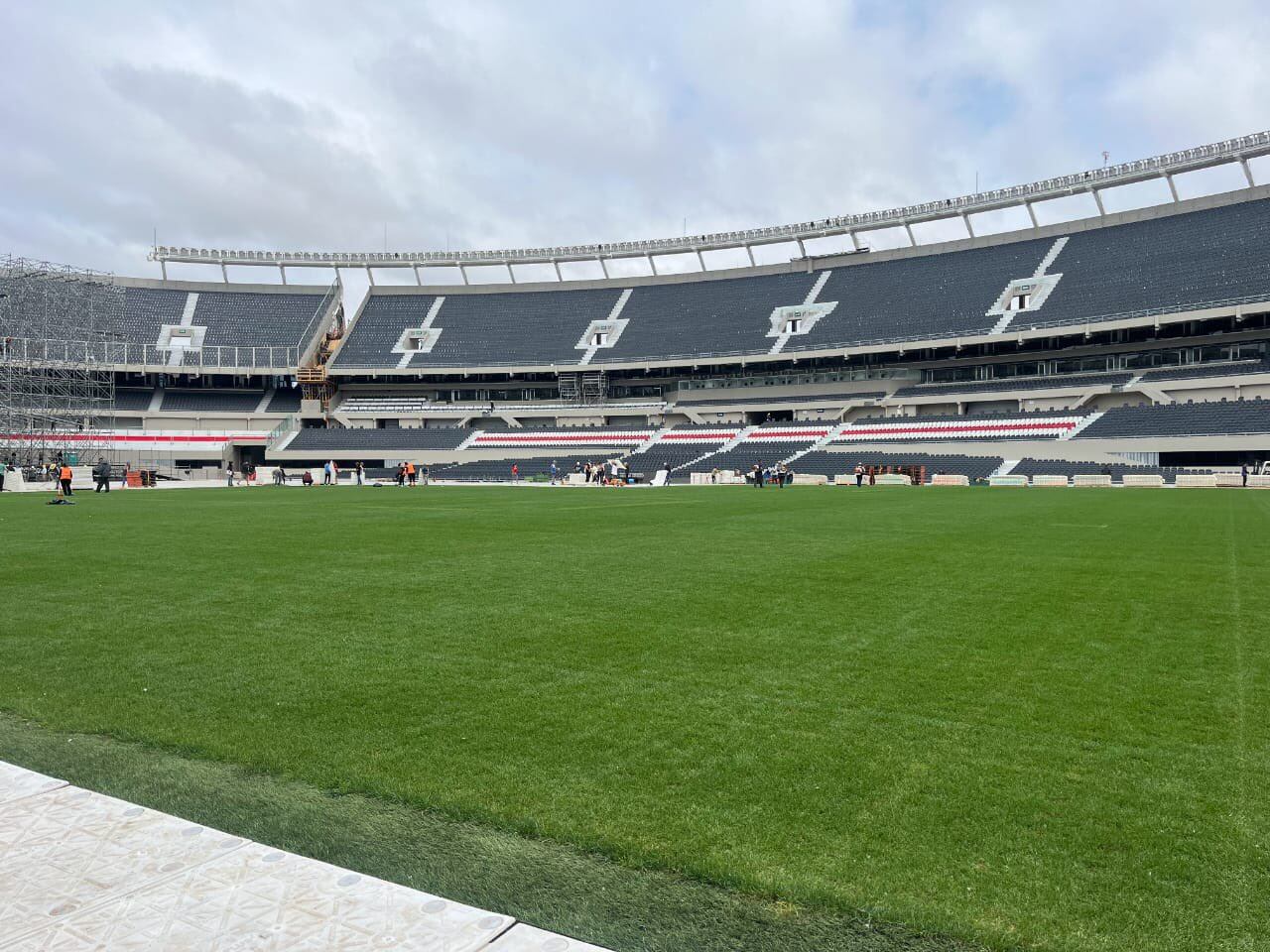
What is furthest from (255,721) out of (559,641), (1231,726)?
(1231,726)

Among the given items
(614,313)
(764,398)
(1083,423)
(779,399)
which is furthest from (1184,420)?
(614,313)

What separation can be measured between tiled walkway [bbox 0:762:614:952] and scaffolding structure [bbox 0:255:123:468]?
42769mm

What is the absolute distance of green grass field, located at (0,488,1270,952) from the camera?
93.0 inches

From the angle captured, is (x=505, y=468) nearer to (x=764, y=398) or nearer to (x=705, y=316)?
(x=764, y=398)

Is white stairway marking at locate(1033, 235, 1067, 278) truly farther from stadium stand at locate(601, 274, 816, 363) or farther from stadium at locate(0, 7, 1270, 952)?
stadium at locate(0, 7, 1270, 952)

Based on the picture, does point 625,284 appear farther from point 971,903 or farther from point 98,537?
point 971,903

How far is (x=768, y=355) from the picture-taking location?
195 feet

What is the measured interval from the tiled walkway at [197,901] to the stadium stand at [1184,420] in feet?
155

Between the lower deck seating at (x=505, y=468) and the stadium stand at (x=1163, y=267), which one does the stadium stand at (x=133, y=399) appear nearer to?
the lower deck seating at (x=505, y=468)

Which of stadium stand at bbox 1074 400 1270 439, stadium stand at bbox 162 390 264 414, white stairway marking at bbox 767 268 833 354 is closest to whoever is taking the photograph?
stadium stand at bbox 1074 400 1270 439

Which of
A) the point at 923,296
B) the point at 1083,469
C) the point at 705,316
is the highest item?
the point at 705,316

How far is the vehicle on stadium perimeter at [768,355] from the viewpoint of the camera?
45.5 meters

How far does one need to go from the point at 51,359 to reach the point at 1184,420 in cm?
6788

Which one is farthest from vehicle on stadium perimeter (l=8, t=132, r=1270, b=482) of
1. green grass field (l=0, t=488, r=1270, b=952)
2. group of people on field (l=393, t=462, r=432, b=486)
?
green grass field (l=0, t=488, r=1270, b=952)
